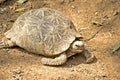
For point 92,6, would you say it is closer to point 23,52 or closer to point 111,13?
point 111,13

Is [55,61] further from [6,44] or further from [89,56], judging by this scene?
[6,44]

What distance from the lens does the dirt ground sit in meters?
5.68

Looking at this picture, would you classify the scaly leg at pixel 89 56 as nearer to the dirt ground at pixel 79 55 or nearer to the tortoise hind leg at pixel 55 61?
the dirt ground at pixel 79 55

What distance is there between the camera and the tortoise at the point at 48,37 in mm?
5934

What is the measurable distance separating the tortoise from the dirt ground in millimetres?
139

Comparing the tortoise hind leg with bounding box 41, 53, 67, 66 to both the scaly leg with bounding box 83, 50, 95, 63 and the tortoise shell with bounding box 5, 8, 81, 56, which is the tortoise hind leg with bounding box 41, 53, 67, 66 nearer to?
the tortoise shell with bounding box 5, 8, 81, 56

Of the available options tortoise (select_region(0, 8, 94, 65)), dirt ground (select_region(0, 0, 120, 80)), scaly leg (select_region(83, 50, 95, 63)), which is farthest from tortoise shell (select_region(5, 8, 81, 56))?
scaly leg (select_region(83, 50, 95, 63))

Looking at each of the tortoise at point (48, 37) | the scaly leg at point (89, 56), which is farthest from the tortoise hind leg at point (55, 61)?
the scaly leg at point (89, 56)

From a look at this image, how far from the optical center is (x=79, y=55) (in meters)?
6.25

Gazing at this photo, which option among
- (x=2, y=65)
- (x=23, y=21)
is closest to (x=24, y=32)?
(x=23, y=21)

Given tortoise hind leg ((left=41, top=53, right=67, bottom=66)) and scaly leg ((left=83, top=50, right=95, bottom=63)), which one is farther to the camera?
scaly leg ((left=83, top=50, right=95, bottom=63))

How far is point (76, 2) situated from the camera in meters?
7.48

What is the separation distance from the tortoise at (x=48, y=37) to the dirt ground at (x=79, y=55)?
5.5 inches

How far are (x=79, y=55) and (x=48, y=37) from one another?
A: 0.68 meters
